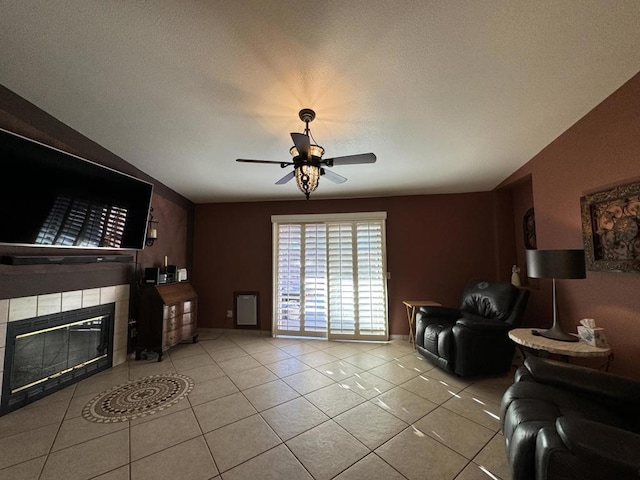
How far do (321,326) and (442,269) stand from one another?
7.49 feet

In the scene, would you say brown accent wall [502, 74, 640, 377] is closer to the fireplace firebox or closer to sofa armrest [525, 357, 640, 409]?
sofa armrest [525, 357, 640, 409]

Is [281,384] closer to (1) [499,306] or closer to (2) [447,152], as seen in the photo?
(1) [499,306]

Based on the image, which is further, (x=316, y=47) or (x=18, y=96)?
(x=18, y=96)

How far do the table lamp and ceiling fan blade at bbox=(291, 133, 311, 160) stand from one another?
2.10 metres

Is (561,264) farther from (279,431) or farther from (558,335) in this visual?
(279,431)

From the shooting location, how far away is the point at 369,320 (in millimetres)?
4293

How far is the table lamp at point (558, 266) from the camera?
6.63 feet

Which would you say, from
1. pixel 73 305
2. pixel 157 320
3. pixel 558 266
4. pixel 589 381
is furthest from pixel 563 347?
pixel 73 305

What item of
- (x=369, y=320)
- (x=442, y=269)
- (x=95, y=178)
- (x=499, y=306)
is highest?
(x=95, y=178)

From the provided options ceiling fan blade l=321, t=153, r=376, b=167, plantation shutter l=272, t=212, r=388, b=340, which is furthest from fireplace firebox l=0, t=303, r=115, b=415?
ceiling fan blade l=321, t=153, r=376, b=167

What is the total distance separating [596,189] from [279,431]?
3163 millimetres

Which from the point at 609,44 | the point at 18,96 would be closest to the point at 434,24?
the point at 609,44

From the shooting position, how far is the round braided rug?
7.13 ft

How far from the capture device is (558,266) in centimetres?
205
